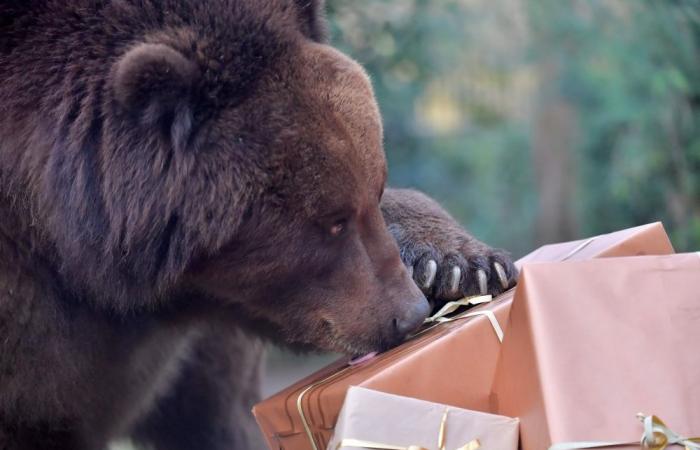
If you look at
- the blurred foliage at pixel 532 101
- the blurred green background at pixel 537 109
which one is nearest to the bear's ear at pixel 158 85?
the blurred green background at pixel 537 109

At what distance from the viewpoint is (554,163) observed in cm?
984

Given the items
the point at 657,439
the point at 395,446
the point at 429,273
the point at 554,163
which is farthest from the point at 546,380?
the point at 554,163

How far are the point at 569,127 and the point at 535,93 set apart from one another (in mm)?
782

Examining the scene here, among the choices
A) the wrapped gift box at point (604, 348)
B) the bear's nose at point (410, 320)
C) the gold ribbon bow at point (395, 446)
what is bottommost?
the gold ribbon bow at point (395, 446)

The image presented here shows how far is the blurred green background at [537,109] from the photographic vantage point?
19.5 ft

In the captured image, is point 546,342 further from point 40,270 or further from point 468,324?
point 40,270

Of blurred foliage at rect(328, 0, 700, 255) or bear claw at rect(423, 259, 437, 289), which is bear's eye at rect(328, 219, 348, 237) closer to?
bear claw at rect(423, 259, 437, 289)

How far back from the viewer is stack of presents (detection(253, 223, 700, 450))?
2.31 m

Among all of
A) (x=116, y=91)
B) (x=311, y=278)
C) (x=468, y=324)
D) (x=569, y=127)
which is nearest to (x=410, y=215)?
(x=311, y=278)

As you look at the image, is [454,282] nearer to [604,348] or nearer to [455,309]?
[455,309]

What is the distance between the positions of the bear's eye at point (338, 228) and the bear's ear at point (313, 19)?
2.18 feet

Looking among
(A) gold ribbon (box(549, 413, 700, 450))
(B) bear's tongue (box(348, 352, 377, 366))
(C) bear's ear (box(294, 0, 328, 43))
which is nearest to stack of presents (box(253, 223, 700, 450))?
(A) gold ribbon (box(549, 413, 700, 450))

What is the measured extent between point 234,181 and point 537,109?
297 inches

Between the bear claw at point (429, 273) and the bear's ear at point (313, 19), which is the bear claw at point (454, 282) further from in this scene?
the bear's ear at point (313, 19)
